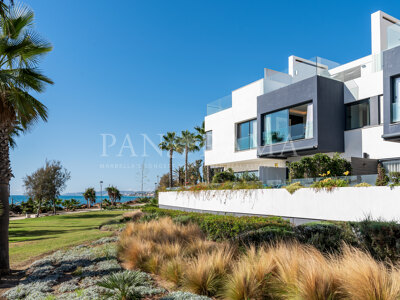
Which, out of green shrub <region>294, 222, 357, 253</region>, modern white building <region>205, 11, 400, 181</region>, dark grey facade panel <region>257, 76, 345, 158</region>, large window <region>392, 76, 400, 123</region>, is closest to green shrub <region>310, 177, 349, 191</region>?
green shrub <region>294, 222, 357, 253</region>

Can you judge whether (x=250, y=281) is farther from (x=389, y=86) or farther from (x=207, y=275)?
(x=389, y=86)

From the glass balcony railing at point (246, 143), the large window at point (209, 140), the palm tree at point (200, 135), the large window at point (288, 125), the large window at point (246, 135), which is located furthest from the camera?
→ the palm tree at point (200, 135)

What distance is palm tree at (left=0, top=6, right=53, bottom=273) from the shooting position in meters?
8.49

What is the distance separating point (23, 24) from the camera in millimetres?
9289

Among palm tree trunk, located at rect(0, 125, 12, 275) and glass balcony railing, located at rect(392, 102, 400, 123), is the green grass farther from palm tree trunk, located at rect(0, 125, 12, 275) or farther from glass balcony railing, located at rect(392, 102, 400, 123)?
glass balcony railing, located at rect(392, 102, 400, 123)

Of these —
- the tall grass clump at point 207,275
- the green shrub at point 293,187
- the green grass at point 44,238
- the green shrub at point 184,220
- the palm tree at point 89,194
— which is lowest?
the palm tree at point 89,194

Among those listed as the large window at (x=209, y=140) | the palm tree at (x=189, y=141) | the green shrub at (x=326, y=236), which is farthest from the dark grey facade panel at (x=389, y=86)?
the palm tree at (x=189, y=141)

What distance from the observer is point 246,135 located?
23375 mm

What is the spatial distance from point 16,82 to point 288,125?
14.6 m

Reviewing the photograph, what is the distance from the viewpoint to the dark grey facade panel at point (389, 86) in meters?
13.5

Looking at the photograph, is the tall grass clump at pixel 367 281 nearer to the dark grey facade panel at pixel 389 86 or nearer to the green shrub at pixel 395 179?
the green shrub at pixel 395 179

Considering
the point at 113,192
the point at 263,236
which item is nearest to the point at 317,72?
the point at 263,236

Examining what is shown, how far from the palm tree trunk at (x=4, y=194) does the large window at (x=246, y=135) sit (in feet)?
52.4

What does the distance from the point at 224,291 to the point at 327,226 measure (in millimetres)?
4558
